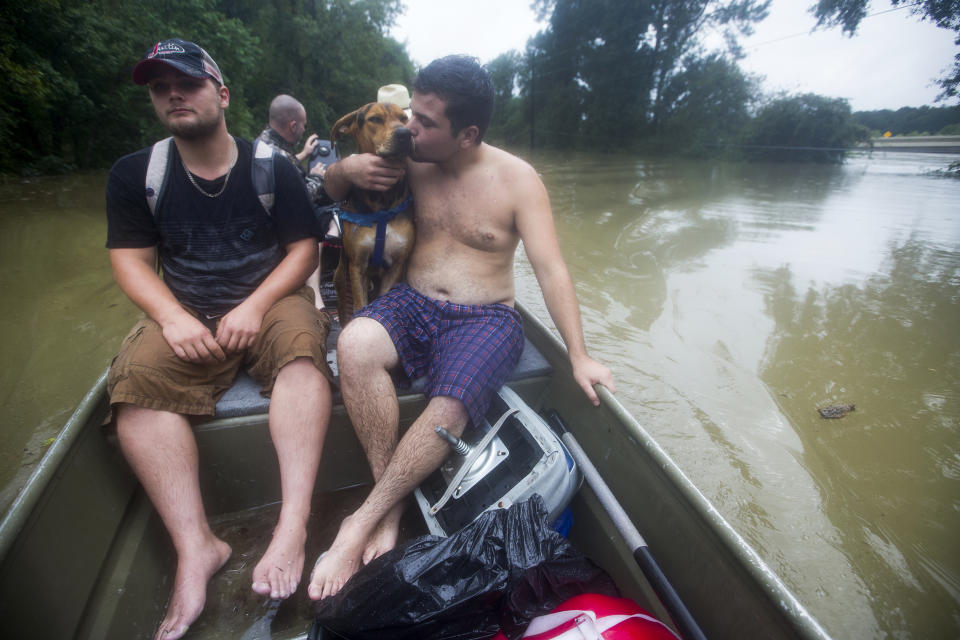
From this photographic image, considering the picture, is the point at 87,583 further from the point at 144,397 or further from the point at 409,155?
the point at 409,155

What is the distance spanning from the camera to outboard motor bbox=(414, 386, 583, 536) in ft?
4.80

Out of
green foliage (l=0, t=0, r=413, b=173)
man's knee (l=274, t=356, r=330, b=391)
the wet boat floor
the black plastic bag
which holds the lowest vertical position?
the wet boat floor

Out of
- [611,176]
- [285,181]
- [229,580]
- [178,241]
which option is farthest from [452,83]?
[611,176]

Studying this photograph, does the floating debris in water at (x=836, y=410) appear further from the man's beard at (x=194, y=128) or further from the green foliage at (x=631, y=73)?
the green foliage at (x=631, y=73)

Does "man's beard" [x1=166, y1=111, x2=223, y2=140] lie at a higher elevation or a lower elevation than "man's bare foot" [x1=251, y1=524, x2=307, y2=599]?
higher

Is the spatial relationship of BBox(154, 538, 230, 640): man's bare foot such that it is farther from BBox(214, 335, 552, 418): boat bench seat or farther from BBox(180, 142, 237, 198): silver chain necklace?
BBox(180, 142, 237, 198): silver chain necklace

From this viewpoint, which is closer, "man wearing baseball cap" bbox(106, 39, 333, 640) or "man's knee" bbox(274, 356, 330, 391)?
"man wearing baseball cap" bbox(106, 39, 333, 640)

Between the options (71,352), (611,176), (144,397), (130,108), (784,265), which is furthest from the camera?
(611,176)

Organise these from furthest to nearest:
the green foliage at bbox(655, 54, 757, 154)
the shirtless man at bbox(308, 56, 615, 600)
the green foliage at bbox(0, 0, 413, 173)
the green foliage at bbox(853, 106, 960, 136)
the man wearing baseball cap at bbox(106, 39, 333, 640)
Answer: the green foliage at bbox(655, 54, 757, 154)
the green foliage at bbox(853, 106, 960, 136)
the green foliage at bbox(0, 0, 413, 173)
the shirtless man at bbox(308, 56, 615, 600)
the man wearing baseball cap at bbox(106, 39, 333, 640)

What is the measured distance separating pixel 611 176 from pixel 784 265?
987 cm

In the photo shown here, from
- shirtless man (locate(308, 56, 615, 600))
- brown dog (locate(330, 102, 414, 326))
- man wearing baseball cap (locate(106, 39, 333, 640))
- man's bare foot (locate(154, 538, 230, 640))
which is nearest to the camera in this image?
man's bare foot (locate(154, 538, 230, 640))

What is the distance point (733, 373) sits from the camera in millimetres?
3613

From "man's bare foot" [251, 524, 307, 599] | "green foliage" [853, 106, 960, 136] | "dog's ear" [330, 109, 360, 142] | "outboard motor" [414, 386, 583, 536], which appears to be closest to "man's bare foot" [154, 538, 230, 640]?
"man's bare foot" [251, 524, 307, 599]

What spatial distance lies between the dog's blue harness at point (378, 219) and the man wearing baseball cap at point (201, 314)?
216 millimetres
